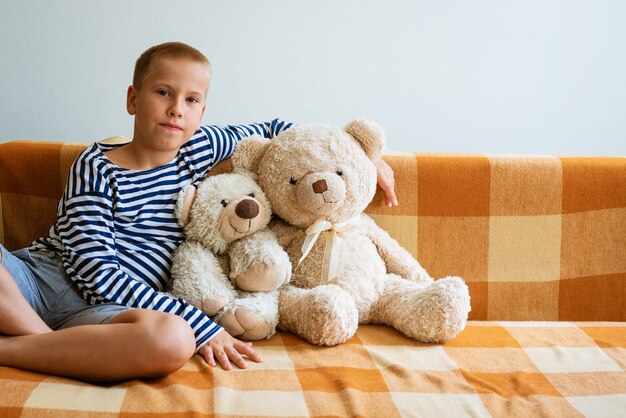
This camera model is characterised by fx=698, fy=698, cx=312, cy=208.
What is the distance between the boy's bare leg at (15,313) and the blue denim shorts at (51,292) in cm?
7

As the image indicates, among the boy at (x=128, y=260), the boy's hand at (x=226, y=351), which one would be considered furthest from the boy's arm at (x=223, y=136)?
the boy's hand at (x=226, y=351)

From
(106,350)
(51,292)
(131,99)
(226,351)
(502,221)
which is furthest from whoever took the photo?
(502,221)

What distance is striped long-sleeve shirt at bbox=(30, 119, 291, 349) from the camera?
135 cm

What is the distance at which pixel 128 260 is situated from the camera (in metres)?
1.43

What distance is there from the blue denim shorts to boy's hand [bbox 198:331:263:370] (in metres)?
0.18

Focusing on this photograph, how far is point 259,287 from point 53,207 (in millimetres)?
564

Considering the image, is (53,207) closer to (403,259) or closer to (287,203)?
(287,203)

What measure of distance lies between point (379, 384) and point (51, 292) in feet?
2.23

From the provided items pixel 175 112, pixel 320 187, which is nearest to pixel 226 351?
pixel 320 187

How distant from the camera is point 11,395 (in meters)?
1.08

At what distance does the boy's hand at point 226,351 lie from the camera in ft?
4.14

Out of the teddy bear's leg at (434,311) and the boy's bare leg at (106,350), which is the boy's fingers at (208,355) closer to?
the boy's bare leg at (106,350)

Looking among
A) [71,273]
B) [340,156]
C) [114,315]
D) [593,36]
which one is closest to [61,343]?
[114,315]

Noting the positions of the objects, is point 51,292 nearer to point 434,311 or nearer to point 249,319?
point 249,319
